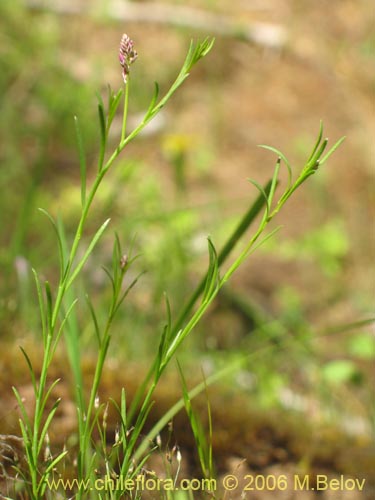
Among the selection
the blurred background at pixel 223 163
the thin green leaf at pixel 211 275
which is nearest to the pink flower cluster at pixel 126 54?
the thin green leaf at pixel 211 275

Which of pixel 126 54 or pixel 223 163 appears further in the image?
pixel 223 163

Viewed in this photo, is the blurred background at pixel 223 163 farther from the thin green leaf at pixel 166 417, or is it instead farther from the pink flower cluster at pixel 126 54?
the pink flower cluster at pixel 126 54

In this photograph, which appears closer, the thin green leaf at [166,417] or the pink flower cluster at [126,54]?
the pink flower cluster at [126,54]

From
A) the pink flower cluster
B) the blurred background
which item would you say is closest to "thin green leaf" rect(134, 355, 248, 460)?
the pink flower cluster

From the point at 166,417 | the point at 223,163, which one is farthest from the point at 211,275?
the point at 223,163

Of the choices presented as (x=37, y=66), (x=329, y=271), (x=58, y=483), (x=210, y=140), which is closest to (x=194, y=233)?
(x=329, y=271)

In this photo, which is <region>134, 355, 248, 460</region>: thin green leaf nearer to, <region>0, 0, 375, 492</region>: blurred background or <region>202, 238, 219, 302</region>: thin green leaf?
<region>202, 238, 219, 302</region>: thin green leaf

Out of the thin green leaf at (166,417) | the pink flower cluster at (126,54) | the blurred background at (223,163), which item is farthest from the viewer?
the blurred background at (223,163)

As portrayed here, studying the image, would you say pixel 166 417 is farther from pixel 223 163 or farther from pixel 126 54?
pixel 223 163
